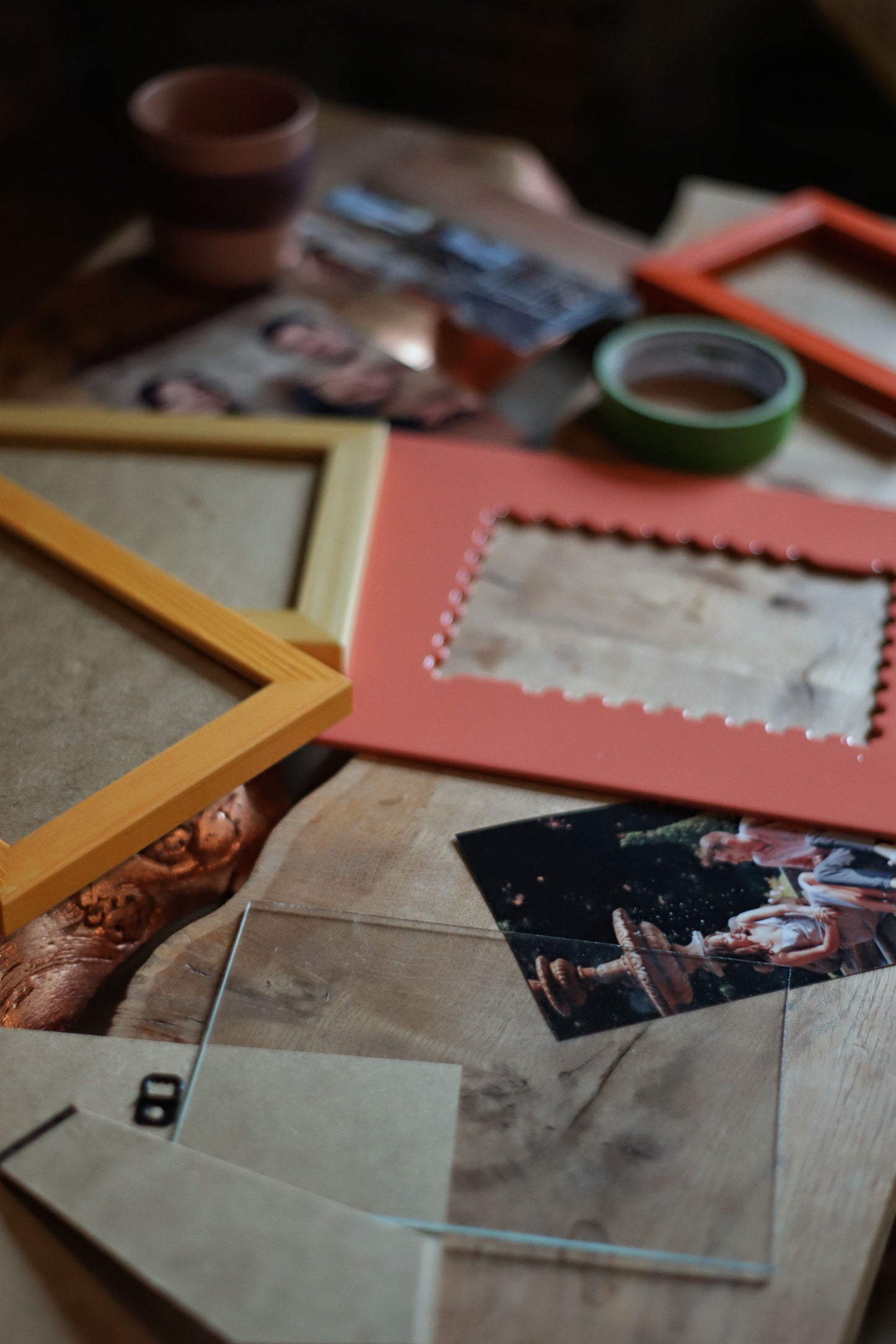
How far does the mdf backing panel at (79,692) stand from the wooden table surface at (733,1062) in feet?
0.27

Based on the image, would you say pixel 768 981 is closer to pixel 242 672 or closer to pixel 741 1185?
pixel 741 1185

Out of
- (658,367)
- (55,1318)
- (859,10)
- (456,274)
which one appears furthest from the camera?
(859,10)

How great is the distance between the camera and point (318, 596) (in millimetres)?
720

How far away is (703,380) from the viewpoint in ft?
3.18

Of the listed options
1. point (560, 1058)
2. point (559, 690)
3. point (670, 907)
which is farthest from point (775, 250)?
point (560, 1058)

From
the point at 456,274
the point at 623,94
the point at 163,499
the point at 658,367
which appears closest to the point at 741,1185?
the point at 163,499

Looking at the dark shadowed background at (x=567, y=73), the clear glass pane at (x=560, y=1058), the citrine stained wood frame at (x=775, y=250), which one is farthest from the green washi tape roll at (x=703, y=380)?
the dark shadowed background at (x=567, y=73)

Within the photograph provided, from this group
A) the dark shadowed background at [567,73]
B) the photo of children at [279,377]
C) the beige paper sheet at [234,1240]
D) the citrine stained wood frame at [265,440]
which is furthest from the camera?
the dark shadowed background at [567,73]

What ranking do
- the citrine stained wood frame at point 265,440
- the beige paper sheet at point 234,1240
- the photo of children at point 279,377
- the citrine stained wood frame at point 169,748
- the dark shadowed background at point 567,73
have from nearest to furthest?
the beige paper sheet at point 234,1240 → the citrine stained wood frame at point 169,748 → the citrine stained wood frame at point 265,440 → the photo of children at point 279,377 → the dark shadowed background at point 567,73

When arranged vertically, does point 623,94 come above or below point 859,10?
below

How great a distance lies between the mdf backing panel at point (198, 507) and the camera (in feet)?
2.46

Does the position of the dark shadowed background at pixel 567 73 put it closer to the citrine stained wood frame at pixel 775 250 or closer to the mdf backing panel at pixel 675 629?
the citrine stained wood frame at pixel 775 250

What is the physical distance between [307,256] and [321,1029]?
31.7 inches

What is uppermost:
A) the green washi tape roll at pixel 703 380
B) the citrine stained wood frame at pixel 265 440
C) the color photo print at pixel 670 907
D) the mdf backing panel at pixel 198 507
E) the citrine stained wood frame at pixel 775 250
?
the citrine stained wood frame at pixel 775 250
